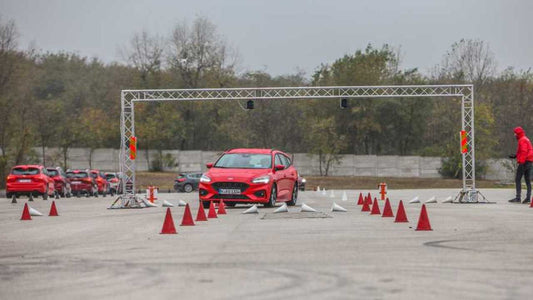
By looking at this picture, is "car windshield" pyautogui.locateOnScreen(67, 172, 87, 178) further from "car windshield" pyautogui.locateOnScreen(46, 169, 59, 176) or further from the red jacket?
the red jacket

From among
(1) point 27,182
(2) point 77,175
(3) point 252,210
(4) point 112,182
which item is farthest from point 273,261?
(4) point 112,182

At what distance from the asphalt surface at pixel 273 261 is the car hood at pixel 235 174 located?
5958 millimetres

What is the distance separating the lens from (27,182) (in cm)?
3881

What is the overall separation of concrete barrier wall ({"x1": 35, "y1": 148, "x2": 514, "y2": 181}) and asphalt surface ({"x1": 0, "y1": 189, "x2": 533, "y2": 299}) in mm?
57835

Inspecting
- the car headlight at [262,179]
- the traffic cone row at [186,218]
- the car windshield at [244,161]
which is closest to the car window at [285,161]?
the car windshield at [244,161]

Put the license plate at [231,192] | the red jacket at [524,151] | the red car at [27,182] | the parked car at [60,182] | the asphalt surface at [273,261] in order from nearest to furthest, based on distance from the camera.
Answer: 1. the asphalt surface at [273,261]
2. the license plate at [231,192]
3. the red jacket at [524,151]
4. the red car at [27,182]
5. the parked car at [60,182]

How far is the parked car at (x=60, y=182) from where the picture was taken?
43.7 metres

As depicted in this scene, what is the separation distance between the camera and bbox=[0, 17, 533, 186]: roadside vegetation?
7456 cm

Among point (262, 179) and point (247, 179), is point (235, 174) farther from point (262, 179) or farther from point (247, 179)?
point (262, 179)

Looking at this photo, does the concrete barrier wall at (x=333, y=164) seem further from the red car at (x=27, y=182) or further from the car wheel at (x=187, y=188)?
the red car at (x=27, y=182)

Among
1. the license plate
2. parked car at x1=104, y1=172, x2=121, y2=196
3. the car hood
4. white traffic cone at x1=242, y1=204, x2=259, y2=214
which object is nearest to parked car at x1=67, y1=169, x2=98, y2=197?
parked car at x1=104, y1=172, x2=121, y2=196

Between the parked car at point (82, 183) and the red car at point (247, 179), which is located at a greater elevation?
the red car at point (247, 179)

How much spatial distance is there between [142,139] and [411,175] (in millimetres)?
22987

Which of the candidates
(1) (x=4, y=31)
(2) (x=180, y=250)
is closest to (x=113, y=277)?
(2) (x=180, y=250)
